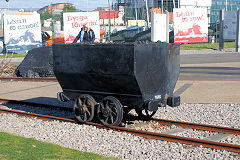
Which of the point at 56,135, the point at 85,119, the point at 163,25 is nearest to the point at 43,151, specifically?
the point at 56,135

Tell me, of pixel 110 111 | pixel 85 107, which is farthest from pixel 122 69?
pixel 85 107

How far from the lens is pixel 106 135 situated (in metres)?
8.83

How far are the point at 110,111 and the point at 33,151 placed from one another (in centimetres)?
249

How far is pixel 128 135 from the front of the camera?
8750 mm

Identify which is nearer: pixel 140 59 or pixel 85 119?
pixel 140 59

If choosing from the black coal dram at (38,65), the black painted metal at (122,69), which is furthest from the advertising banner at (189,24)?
the black painted metal at (122,69)

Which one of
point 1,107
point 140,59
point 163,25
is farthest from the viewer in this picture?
point 163,25

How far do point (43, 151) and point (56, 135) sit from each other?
5.18 feet

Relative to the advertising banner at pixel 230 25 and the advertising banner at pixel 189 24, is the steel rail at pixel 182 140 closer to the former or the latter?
the advertising banner at pixel 189 24

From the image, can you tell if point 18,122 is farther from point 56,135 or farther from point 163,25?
point 163,25

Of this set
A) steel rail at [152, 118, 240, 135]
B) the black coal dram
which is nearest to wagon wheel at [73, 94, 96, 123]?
steel rail at [152, 118, 240, 135]

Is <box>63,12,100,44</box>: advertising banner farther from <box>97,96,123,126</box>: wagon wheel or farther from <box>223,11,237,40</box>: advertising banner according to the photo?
<box>97,96,123,126</box>: wagon wheel

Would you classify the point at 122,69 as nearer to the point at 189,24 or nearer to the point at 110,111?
the point at 110,111

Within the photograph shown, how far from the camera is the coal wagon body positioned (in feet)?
28.6
